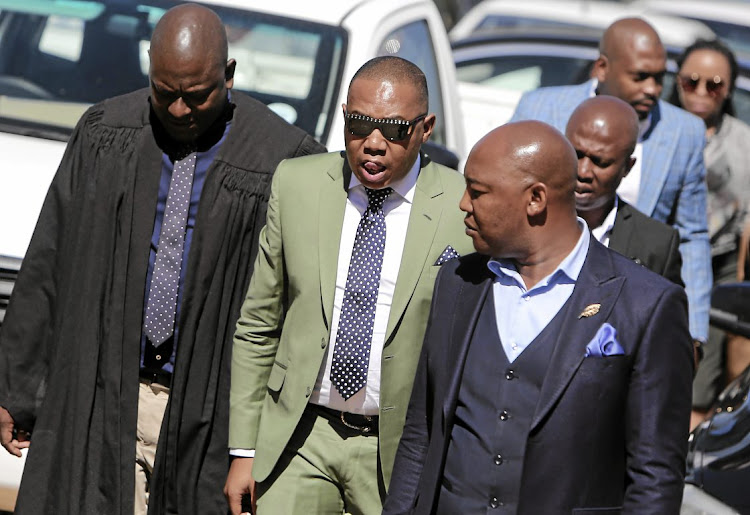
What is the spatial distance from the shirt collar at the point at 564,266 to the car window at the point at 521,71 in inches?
290

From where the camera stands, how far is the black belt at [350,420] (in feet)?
14.5

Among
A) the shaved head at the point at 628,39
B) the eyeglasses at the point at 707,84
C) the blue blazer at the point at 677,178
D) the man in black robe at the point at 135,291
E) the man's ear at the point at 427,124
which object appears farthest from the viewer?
the eyeglasses at the point at 707,84

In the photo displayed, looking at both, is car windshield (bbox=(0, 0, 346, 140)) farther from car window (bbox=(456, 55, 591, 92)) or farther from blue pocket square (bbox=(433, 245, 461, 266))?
car window (bbox=(456, 55, 591, 92))

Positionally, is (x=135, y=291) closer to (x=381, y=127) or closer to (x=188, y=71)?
(x=188, y=71)

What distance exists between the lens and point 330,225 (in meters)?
4.44

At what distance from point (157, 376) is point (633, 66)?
2.65m

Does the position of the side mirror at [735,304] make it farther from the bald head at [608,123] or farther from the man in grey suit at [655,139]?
the bald head at [608,123]

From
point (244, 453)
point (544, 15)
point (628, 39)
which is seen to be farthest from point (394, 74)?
point (544, 15)

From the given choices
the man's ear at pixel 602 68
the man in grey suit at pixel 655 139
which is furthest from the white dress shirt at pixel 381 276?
the man's ear at pixel 602 68

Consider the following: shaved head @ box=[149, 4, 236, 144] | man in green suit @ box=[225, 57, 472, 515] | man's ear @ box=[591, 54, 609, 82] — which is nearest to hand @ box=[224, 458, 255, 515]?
man in green suit @ box=[225, 57, 472, 515]

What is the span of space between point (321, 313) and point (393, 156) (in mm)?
513

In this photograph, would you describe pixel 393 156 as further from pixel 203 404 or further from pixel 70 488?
pixel 70 488

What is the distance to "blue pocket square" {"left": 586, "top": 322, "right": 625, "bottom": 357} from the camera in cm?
361

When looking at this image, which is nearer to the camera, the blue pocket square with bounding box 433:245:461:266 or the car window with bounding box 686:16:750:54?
the blue pocket square with bounding box 433:245:461:266
